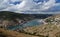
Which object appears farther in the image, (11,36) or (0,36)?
(11,36)

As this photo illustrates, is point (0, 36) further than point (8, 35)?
No

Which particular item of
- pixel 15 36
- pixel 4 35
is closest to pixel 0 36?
pixel 4 35

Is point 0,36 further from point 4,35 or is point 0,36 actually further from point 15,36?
point 15,36

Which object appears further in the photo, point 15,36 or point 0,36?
point 15,36

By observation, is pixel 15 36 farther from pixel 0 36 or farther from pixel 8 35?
pixel 0 36

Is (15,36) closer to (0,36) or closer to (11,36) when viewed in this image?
(11,36)

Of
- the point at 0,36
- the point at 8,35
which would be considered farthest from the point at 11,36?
the point at 0,36
